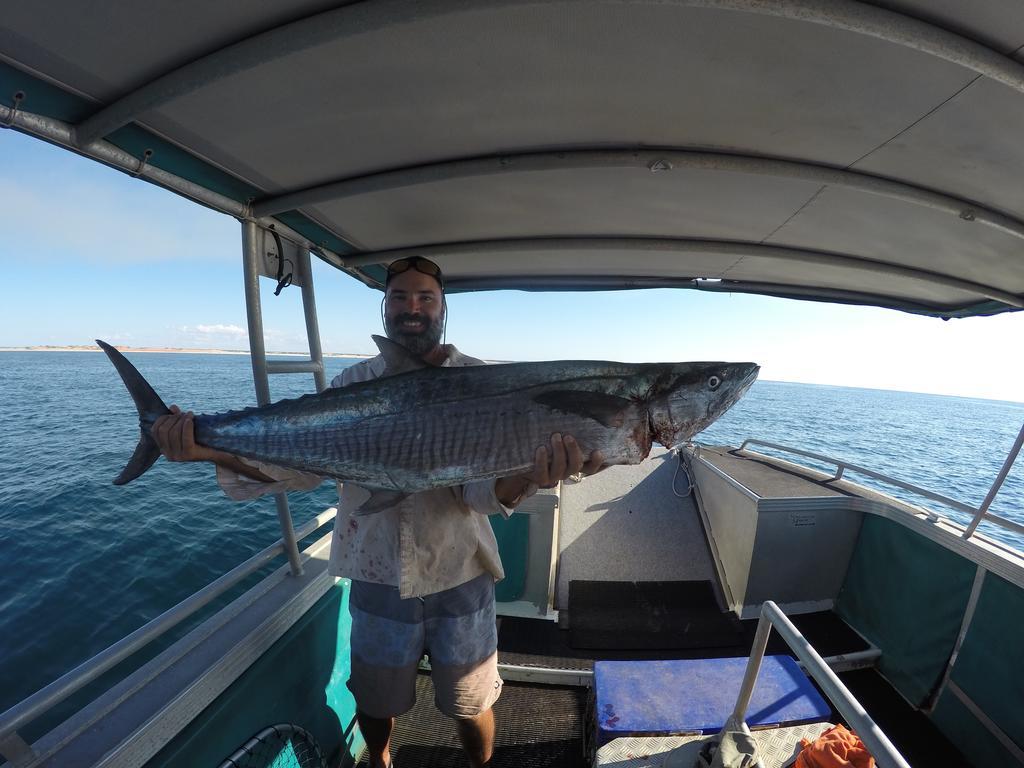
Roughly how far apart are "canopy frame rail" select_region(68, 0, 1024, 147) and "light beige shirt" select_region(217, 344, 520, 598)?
1.58m

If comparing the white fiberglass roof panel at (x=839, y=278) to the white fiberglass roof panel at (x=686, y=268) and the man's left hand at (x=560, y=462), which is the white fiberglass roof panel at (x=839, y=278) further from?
the man's left hand at (x=560, y=462)

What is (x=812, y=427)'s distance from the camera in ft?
112

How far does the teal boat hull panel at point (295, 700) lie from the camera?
1828 mm

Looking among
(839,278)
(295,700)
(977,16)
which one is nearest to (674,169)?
(977,16)

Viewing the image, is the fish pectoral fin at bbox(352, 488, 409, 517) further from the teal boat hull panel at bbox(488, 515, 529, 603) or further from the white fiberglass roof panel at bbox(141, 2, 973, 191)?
the teal boat hull panel at bbox(488, 515, 529, 603)

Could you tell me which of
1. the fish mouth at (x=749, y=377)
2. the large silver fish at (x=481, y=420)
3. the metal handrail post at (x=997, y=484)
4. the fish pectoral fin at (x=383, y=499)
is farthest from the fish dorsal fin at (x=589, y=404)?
the metal handrail post at (x=997, y=484)

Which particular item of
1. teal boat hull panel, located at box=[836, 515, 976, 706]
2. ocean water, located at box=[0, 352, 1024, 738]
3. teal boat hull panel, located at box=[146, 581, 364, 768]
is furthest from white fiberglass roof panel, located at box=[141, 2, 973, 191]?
ocean water, located at box=[0, 352, 1024, 738]

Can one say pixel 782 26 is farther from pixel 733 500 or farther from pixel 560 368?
pixel 733 500

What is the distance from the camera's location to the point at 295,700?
2381 mm

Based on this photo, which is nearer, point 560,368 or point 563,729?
point 560,368

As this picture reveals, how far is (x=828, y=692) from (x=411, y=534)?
5.39 feet

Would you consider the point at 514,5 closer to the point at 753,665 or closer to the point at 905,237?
the point at 753,665

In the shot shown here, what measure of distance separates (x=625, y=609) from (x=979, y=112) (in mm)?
4358

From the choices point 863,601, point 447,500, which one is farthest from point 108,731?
point 863,601
